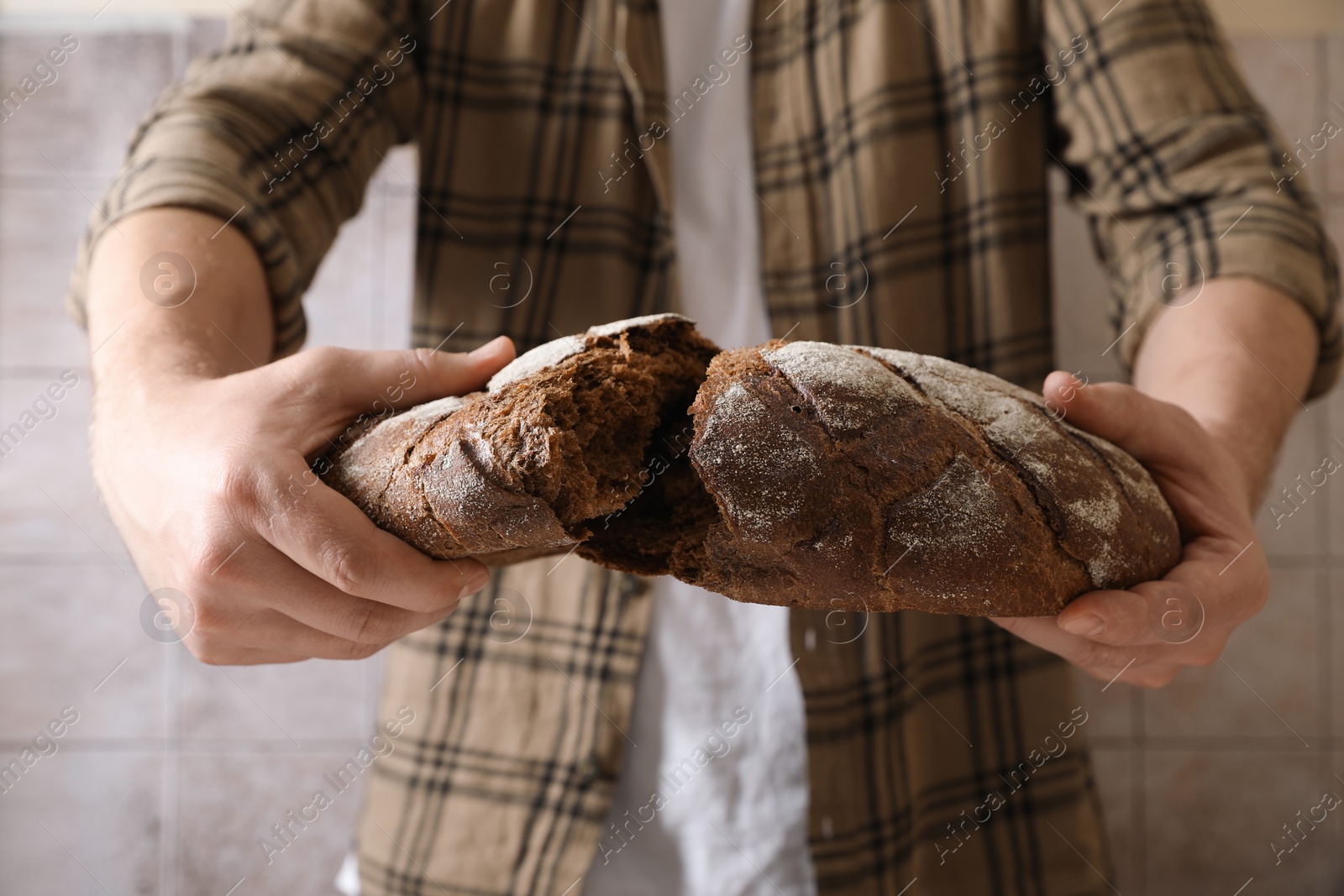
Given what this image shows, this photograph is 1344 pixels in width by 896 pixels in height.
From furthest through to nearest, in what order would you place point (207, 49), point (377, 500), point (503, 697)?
point (207, 49) → point (503, 697) → point (377, 500)

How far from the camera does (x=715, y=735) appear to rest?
1.46 metres

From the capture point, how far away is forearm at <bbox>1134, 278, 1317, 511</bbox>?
124cm

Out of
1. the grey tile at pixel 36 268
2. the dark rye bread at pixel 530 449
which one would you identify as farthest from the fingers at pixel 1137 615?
the grey tile at pixel 36 268

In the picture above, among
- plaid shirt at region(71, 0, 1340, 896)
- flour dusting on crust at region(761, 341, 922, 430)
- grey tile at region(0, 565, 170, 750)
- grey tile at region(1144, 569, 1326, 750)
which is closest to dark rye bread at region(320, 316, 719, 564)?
flour dusting on crust at region(761, 341, 922, 430)

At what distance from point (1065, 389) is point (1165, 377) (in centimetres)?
51

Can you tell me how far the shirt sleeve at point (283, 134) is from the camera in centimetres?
119

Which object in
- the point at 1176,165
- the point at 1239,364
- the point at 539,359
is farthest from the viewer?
the point at 1176,165

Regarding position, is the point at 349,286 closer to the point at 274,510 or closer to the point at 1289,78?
the point at 274,510

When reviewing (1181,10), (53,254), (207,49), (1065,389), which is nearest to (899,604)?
(1065,389)

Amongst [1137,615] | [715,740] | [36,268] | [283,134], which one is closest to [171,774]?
[36,268]

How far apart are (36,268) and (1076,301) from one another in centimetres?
286

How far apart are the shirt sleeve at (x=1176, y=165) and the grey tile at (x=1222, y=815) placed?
1.36 meters

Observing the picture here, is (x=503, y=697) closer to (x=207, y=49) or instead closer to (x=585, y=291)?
(x=585, y=291)

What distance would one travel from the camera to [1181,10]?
1.51 metres
